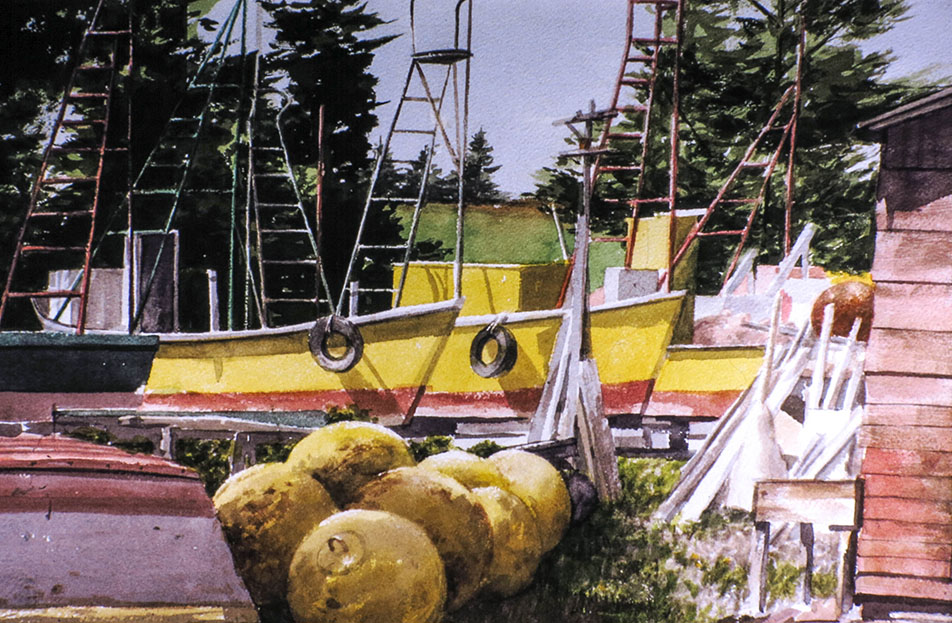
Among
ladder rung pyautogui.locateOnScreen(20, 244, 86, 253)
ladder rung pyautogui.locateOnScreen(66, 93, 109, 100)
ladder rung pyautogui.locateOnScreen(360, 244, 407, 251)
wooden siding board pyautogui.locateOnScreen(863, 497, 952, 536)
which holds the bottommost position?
wooden siding board pyautogui.locateOnScreen(863, 497, 952, 536)

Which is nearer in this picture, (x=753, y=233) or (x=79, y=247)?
(x=79, y=247)

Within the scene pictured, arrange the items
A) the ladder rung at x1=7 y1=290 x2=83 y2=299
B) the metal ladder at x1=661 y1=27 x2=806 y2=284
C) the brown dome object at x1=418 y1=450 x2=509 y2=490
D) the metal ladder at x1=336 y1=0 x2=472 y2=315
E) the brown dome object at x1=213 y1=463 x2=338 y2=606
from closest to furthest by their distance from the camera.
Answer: the brown dome object at x1=213 y1=463 x2=338 y2=606 → the brown dome object at x1=418 y1=450 x2=509 y2=490 → the ladder rung at x1=7 y1=290 x2=83 y2=299 → the metal ladder at x1=336 y1=0 x2=472 y2=315 → the metal ladder at x1=661 y1=27 x2=806 y2=284

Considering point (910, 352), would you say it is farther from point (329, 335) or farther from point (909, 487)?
point (329, 335)

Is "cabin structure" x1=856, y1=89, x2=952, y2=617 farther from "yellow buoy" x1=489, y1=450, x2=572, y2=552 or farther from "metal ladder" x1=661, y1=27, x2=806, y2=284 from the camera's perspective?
"yellow buoy" x1=489, y1=450, x2=572, y2=552

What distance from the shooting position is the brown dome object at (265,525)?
3791 millimetres

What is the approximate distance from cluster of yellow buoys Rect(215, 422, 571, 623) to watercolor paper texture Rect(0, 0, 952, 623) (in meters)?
0.02

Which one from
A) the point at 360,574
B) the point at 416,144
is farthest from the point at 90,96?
the point at 360,574

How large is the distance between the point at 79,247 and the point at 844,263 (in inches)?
138

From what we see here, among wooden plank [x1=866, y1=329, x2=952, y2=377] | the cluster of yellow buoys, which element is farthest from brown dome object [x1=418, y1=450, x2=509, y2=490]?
wooden plank [x1=866, y1=329, x2=952, y2=377]

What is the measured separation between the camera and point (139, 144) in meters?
4.99

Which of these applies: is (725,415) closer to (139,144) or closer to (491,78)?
(491,78)

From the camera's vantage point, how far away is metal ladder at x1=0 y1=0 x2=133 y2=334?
15.4 ft

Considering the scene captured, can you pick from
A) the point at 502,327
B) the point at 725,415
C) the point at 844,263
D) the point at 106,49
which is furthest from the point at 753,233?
the point at 106,49

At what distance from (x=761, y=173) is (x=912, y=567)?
193 cm
